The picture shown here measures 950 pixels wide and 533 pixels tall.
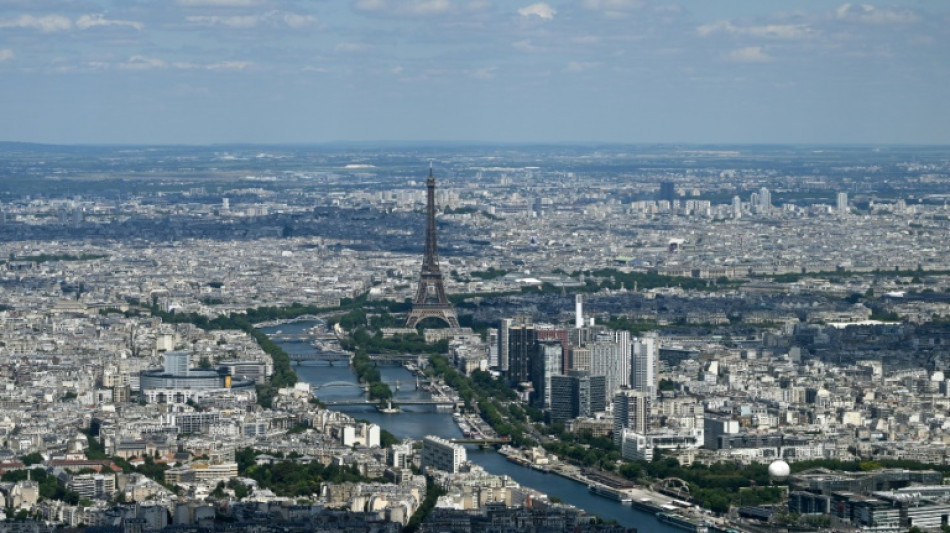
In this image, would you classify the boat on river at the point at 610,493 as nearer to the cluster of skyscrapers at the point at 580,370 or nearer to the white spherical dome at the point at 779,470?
the white spherical dome at the point at 779,470

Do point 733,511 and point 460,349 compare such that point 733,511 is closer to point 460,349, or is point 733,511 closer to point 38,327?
point 460,349

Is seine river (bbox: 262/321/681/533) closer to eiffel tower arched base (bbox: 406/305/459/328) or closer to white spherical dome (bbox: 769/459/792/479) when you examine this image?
white spherical dome (bbox: 769/459/792/479)

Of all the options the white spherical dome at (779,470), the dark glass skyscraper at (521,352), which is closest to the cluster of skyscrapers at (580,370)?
the dark glass skyscraper at (521,352)

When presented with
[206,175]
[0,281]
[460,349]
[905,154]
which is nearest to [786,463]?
[460,349]

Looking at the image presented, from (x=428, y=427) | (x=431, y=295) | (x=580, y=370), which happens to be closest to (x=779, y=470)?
(x=428, y=427)

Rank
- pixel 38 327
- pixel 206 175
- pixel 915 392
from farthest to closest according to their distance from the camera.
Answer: pixel 206 175 → pixel 38 327 → pixel 915 392

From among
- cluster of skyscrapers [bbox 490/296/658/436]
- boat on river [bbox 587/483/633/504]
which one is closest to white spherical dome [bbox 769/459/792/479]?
boat on river [bbox 587/483/633/504]

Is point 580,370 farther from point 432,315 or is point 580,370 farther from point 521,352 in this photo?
point 432,315
